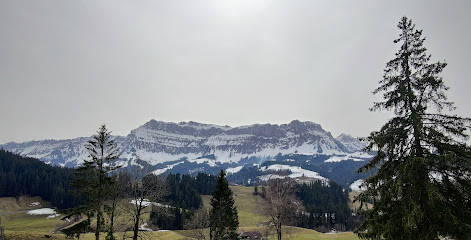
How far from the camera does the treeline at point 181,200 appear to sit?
100 m

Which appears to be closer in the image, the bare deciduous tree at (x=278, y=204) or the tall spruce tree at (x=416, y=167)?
the tall spruce tree at (x=416, y=167)

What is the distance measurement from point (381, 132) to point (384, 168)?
195cm

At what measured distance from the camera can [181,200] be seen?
132125mm

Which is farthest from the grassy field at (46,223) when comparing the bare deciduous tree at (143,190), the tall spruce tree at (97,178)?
the tall spruce tree at (97,178)

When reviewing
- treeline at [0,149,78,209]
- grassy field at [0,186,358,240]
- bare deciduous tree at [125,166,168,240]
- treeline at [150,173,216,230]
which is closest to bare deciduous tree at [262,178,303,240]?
bare deciduous tree at [125,166,168,240]

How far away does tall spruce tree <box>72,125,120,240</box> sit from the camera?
27.4 meters

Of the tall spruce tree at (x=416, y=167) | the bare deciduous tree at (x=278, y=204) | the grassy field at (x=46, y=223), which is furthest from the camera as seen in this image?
the grassy field at (x=46, y=223)

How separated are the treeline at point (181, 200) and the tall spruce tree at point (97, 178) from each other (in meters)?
31.3

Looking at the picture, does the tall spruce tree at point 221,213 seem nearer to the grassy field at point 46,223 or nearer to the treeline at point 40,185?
the grassy field at point 46,223

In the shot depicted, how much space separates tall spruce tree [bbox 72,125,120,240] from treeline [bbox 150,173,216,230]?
31.3m

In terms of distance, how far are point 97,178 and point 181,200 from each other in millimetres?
109205

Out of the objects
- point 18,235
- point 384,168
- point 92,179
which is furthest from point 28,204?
point 384,168

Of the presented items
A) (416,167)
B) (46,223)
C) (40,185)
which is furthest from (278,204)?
(40,185)

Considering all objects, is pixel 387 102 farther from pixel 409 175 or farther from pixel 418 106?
pixel 409 175
